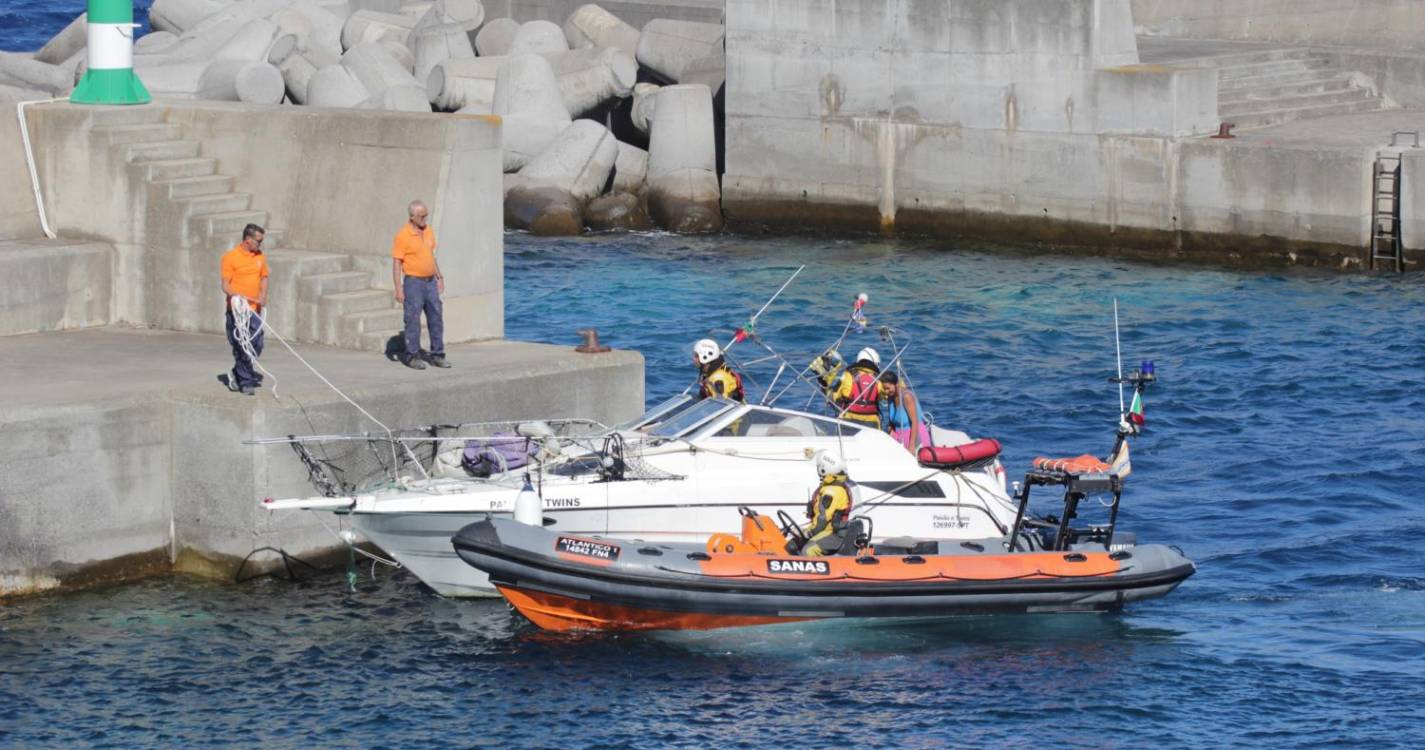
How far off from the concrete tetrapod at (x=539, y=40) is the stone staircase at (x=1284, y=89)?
453 inches

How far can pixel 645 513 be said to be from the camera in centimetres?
1614

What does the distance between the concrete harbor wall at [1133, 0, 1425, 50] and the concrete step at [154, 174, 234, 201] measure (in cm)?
2062

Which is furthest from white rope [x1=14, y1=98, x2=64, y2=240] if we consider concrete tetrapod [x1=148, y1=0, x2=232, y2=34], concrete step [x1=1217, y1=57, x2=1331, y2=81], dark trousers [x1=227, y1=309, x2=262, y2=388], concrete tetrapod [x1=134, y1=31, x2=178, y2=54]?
concrete tetrapod [x1=148, y1=0, x2=232, y2=34]

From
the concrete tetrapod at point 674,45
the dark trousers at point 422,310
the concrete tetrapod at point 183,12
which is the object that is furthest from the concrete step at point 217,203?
the concrete tetrapod at point 183,12

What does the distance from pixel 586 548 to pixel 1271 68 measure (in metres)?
21.6

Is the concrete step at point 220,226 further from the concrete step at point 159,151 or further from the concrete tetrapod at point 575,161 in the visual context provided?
the concrete tetrapod at point 575,161

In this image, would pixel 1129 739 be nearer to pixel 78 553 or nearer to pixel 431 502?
pixel 431 502

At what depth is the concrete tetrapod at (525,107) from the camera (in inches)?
1336

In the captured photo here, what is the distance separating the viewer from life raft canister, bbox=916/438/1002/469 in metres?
16.6

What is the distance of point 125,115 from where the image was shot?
20.3 metres

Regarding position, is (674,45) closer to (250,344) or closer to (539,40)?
(539,40)

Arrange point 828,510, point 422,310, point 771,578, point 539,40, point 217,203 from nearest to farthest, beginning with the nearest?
point 771,578 → point 828,510 → point 422,310 → point 217,203 → point 539,40

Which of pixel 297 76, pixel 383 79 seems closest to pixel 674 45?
pixel 383 79

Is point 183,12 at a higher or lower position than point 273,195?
higher
